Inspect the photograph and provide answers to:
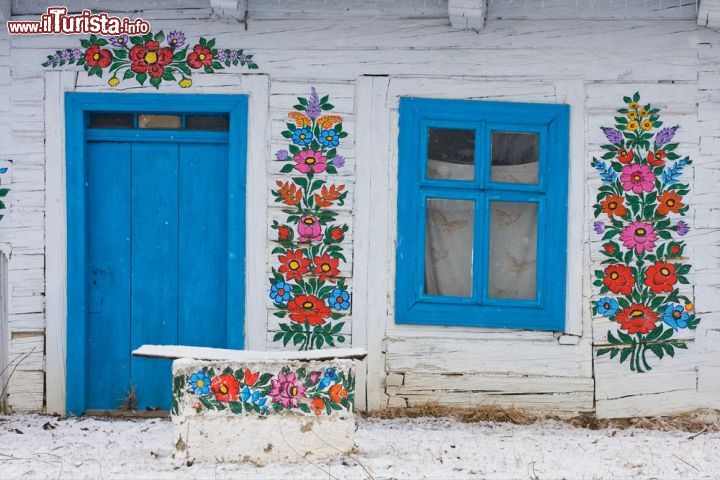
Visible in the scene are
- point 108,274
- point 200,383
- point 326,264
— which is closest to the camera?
point 200,383

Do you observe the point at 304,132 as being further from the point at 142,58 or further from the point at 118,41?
the point at 118,41

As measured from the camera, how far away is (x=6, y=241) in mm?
6379

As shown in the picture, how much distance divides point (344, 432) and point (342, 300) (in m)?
1.47

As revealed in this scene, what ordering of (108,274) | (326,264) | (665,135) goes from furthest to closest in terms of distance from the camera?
(108,274), (326,264), (665,135)

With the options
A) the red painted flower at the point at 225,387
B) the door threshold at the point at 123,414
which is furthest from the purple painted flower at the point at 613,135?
the door threshold at the point at 123,414

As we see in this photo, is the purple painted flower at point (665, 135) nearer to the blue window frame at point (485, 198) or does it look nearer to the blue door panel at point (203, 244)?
the blue window frame at point (485, 198)

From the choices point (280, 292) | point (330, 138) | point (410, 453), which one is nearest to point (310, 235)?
point (280, 292)

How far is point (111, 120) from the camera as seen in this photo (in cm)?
646

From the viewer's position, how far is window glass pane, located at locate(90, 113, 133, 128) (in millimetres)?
6449

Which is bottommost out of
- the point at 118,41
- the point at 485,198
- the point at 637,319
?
the point at 637,319

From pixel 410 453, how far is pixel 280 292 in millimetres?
1573

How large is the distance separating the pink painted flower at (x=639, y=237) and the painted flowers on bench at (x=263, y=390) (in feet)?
7.95

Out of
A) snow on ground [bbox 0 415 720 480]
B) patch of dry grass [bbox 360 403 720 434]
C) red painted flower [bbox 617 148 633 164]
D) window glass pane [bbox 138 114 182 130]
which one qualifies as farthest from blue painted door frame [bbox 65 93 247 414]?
red painted flower [bbox 617 148 633 164]

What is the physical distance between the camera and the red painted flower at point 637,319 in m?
6.33
